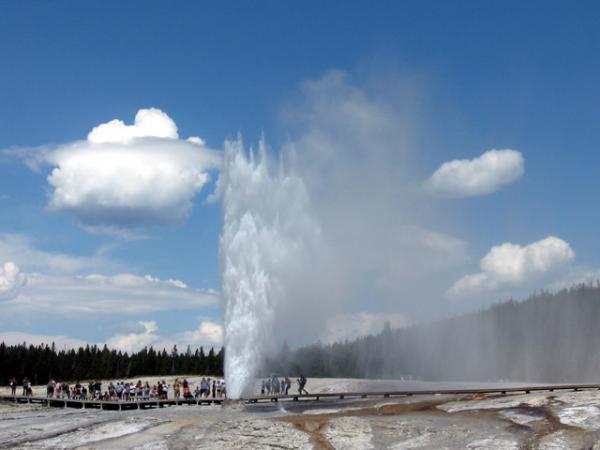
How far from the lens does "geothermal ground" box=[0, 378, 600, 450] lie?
2402 centimetres

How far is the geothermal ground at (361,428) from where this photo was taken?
2402 centimetres

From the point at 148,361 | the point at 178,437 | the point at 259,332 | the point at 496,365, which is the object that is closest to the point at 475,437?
the point at 178,437

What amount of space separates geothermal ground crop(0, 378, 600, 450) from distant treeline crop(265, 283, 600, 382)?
176ft

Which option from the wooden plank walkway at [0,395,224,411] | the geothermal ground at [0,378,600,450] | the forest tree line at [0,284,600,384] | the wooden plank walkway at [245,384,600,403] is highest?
the forest tree line at [0,284,600,384]

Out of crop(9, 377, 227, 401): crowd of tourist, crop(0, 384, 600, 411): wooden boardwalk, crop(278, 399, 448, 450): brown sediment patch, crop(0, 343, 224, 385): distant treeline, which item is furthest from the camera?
crop(0, 343, 224, 385): distant treeline

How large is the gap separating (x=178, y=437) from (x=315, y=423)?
17.2ft

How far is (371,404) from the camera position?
34.6 meters

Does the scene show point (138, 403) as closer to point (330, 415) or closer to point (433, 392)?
point (330, 415)

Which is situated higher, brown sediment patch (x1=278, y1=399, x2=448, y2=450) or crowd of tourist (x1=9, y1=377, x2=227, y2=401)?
crowd of tourist (x1=9, y1=377, x2=227, y2=401)

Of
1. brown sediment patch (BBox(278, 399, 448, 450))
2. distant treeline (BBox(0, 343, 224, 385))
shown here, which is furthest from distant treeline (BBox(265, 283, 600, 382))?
brown sediment patch (BBox(278, 399, 448, 450))

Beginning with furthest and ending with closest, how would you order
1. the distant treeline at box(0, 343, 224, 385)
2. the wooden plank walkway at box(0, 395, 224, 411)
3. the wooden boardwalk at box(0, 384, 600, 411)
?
the distant treeline at box(0, 343, 224, 385)
the wooden plank walkway at box(0, 395, 224, 411)
the wooden boardwalk at box(0, 384, 600, 411)

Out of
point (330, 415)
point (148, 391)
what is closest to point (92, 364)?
point (148, 391)

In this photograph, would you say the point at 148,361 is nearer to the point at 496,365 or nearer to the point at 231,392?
the point at 496,365

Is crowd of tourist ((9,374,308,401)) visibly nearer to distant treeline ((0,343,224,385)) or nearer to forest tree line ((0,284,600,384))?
forest tree line ((0,284,600,384))
